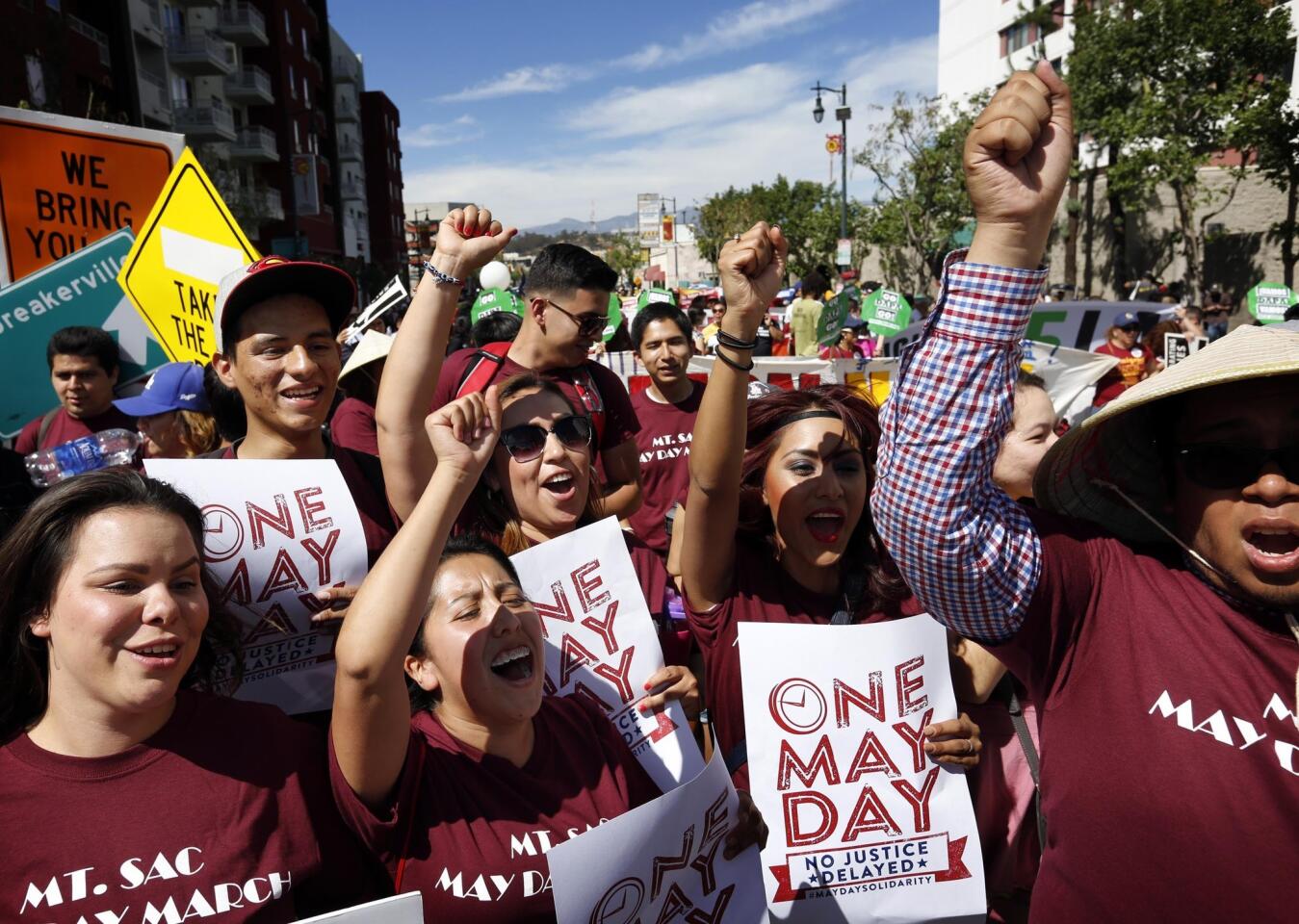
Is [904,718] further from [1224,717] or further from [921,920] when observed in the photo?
[1224,717]

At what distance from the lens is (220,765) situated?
1595mm

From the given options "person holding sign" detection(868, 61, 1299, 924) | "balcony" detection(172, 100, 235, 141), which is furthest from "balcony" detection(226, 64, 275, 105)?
"person holding sign" detection(868, 61, 1299, 924)

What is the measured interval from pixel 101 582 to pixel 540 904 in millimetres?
968

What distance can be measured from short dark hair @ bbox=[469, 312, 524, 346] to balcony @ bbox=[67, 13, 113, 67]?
25620 millimetres

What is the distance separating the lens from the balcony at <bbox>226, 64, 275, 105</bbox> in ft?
132

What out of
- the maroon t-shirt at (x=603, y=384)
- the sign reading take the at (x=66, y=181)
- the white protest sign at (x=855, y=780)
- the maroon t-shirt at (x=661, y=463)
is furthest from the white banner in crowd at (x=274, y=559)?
the sign reading take the at (x=66, y=181)

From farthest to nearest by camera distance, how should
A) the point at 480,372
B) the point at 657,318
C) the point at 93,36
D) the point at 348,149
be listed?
the point at 348,149 < the point at 93,36 < the point at 657,318 < the point at 480,372

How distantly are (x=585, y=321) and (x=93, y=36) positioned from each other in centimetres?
3076

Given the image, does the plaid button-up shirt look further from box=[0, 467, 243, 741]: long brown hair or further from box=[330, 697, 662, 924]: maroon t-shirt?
box=[0, 467, 243, 741]: long brown hair

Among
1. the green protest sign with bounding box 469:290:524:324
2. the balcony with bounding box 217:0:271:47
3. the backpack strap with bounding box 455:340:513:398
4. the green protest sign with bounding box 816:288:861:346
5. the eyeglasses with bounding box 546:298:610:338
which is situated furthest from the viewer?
the balcony with bounding box 217:0:271:47

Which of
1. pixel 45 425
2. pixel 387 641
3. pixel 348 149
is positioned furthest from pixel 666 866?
pixel 348 149

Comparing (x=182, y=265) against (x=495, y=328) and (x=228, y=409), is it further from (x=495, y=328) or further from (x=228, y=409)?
(x=495, y=328)

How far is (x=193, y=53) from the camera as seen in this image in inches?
1375

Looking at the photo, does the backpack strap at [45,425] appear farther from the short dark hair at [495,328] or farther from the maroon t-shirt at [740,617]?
the maroon t-shirt at [740,617]
